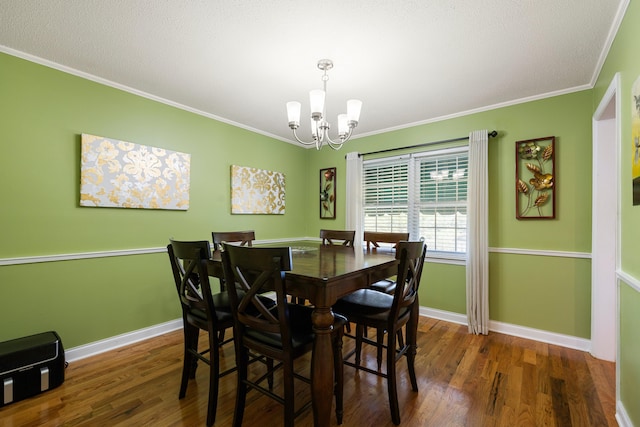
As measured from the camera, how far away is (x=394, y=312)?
1.67m

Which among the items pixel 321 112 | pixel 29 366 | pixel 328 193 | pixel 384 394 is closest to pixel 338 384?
pixel 384 394

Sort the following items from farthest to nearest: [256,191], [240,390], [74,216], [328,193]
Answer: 1. [328,193]
2. [256,191]
3. [74,216]
4. [240,390]

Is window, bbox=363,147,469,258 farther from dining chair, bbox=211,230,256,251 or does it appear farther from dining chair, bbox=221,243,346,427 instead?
dining chair, bbox=221,243,346,427

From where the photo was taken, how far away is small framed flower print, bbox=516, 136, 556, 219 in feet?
8.89

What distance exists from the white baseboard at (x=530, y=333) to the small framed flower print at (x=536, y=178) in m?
1.11

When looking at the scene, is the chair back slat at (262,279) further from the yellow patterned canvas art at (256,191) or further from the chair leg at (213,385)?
the yellow patterned canvas art at (256,191)

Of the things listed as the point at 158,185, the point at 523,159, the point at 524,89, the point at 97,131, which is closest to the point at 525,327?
the point at 523,159

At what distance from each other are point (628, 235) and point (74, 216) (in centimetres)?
381

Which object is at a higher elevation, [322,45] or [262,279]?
[322,45]

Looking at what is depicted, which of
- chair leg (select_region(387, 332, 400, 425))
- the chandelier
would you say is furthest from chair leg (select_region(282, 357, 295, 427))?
the chandelier

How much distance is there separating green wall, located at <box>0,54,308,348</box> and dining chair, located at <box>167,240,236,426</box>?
1.10m

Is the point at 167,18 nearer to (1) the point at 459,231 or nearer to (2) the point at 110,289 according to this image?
(2) the point at 110,289

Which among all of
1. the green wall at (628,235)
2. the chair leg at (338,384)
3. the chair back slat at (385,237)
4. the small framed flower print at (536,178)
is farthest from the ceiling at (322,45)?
the chair leg at (338,384)

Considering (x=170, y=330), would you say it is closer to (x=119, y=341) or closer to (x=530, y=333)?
(x=119, y=341)
